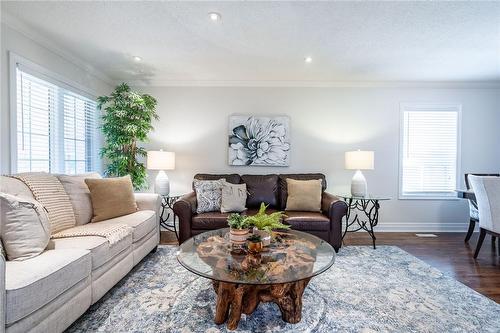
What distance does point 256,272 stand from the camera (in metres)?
1.65

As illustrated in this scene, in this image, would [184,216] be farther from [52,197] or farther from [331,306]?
[331,306]

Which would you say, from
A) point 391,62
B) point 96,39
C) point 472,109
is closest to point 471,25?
point 391,62

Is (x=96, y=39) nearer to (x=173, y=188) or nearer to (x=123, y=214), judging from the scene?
(x=123, y=214)

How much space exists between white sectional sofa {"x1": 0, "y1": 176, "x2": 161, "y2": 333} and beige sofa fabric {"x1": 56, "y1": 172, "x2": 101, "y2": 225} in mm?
23

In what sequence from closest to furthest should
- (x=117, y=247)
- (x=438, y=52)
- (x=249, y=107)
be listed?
1. (x=117, y=247)
2. (x=438, y=52)
3. (x=249, y=107)

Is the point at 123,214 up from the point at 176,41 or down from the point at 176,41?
down

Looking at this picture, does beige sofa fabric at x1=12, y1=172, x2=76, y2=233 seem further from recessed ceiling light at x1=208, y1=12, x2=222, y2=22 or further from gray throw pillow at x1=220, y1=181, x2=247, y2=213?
recessed ceiling light at x1=208, y1=12, x2=222, y2=22

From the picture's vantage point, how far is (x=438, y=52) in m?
3.19

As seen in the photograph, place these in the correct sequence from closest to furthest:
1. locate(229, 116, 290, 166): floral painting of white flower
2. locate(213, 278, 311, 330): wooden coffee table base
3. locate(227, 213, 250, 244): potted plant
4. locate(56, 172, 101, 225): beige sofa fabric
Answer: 1. locate(213, 278, 311, 330): wooden coffee table base
2. locate(227, 213, 250, 244): potted plant
3. locate(56, 172, 101, 225): beige sofa fabric
4. locate(229, 116, 290, 166): floral painting of white flower

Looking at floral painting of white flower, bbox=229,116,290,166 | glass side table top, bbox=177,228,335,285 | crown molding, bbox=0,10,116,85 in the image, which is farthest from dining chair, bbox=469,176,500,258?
crown molding, bbox=0,10,116,85

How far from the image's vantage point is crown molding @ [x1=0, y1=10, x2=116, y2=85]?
251 centimetres

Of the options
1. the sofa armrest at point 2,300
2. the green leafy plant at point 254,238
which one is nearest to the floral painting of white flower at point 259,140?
the green leafy plant at point 254,238

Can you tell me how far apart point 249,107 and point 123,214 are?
257 centimetres

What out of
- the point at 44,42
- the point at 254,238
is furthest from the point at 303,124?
the point at 44,42
